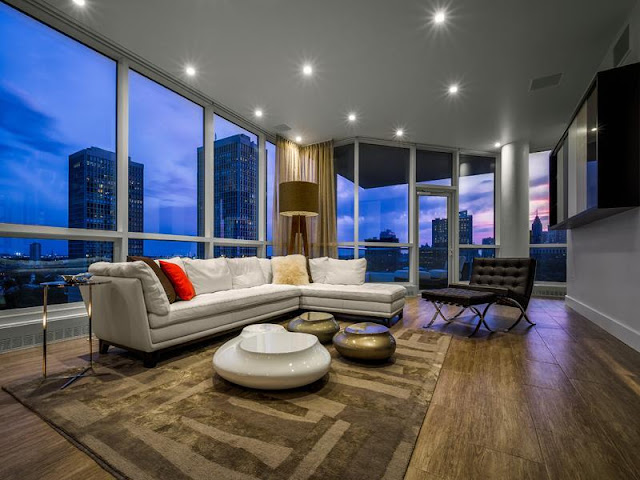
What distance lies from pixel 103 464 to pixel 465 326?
3.30 metres

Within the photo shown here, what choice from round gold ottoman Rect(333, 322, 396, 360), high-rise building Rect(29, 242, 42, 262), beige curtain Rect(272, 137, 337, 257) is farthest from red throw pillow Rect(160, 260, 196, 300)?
beige curtain Rect(272, 137, 337, 257)

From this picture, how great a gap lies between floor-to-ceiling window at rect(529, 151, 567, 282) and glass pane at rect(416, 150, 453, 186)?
5.32ft

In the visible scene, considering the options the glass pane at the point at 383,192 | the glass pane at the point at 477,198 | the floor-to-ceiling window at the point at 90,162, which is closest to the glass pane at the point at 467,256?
the glass pane at the point at 477,198

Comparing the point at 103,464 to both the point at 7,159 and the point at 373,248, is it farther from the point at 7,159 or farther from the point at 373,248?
the point at 373,248

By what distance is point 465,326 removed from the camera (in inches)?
133

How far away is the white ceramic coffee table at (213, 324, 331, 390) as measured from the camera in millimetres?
1668

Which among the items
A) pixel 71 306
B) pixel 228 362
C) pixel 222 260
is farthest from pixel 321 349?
Result: pixel 71 306

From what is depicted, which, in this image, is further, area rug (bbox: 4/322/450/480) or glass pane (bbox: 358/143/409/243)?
glass pane (bbox: 358/143/409/243)

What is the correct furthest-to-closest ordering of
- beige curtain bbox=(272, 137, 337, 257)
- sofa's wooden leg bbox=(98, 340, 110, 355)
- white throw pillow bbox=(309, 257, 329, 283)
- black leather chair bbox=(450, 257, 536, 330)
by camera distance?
beige curtain bbox=(272, 137, 337, 257), white throw pillow bbox=(309, 257, 329, 283), black leather chair bbox=(450, 257, 536, 330), sofa's wooden leg bbox=(98, 340, 110, 355)

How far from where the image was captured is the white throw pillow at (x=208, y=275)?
10.1ft

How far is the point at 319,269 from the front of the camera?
14.2ft

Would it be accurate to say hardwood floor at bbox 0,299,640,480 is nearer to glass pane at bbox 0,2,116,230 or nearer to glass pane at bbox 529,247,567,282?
glass pane at bbox 0,2,116,230

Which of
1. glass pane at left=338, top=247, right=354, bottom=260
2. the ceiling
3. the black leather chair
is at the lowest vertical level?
the black leather chair

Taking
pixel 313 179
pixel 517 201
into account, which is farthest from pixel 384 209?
pixel 517 201
